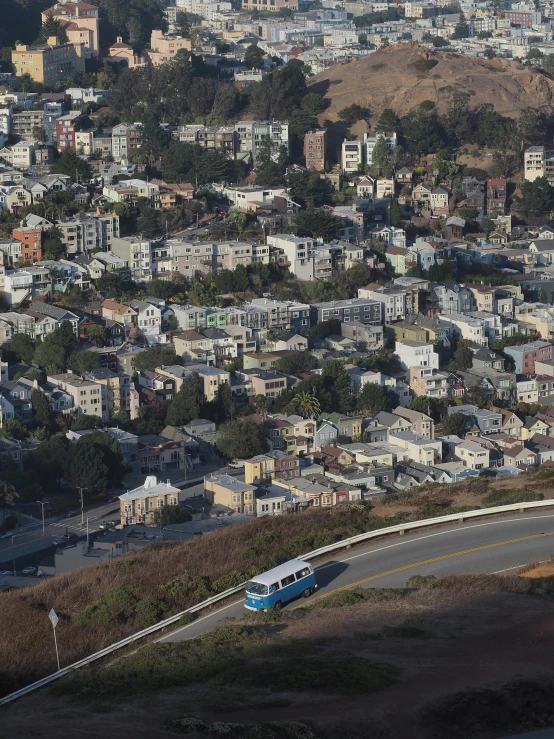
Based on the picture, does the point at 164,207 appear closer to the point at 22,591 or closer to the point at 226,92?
the point at 226,92

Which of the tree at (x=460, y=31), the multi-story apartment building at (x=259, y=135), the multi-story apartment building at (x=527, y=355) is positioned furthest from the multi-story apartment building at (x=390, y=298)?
the tree at (x=460, y=31)

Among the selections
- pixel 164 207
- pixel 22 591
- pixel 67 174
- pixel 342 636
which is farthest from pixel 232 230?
pixel 342 636

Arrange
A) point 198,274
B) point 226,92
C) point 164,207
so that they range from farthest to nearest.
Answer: point 226,92 → point 164,207 → point 198,274

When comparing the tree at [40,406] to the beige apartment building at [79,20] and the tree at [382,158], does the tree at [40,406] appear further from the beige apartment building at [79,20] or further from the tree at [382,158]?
the beige apartment building at [79,20]

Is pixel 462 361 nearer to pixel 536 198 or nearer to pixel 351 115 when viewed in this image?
pixel 536 198

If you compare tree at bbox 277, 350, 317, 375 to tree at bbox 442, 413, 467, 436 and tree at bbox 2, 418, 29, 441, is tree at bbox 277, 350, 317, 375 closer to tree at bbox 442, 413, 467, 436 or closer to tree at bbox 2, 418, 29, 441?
tree at bbox 442, 413, 467, 436

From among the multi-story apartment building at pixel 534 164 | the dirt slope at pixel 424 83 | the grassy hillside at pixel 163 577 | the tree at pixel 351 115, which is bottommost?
the grassy hillside at pixel 163 577
